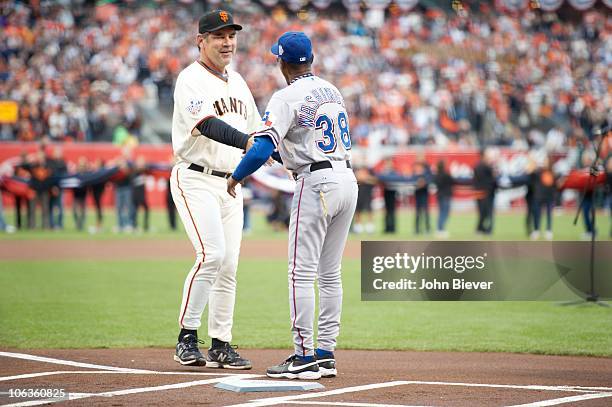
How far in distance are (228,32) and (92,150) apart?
24528 mm

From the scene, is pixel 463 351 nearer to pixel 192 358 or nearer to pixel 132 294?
pixel 192 358

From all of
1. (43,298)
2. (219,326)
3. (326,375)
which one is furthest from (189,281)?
(43,298)

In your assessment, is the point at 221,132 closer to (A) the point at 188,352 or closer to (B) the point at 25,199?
(A) the point at 188,352

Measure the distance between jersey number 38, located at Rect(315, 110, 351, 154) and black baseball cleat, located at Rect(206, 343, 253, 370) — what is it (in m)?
1.79

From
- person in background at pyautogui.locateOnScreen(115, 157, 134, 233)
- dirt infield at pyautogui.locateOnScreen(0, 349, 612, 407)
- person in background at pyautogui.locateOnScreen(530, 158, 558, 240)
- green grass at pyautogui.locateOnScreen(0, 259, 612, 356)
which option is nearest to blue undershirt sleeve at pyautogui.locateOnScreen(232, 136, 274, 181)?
dirt infield at pyautogui.locateOnScreen(0, 349, 612, 407)

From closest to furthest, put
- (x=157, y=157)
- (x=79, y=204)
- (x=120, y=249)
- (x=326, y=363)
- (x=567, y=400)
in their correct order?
(x=567, y=400)
(x=326, y=363)
(x=120, y=249)
(x=79, y=204)
(x=157, y=157)

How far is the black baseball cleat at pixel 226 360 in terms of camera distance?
24.8ft

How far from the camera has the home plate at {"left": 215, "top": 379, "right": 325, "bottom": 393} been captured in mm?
6356

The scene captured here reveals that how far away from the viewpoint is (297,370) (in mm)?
6879

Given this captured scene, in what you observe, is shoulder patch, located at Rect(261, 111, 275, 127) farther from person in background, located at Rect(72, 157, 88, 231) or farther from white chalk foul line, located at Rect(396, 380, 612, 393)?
person in background, located at Rect(72, 157, 88, 231)

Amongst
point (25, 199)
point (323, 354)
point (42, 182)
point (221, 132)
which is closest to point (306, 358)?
point (323, 354)

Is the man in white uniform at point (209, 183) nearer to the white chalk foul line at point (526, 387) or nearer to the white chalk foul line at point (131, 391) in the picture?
the white chalk foul line at point (131, 391)

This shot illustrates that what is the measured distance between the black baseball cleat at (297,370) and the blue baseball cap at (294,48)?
2.04 metres

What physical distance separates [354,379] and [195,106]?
7.45 feet
